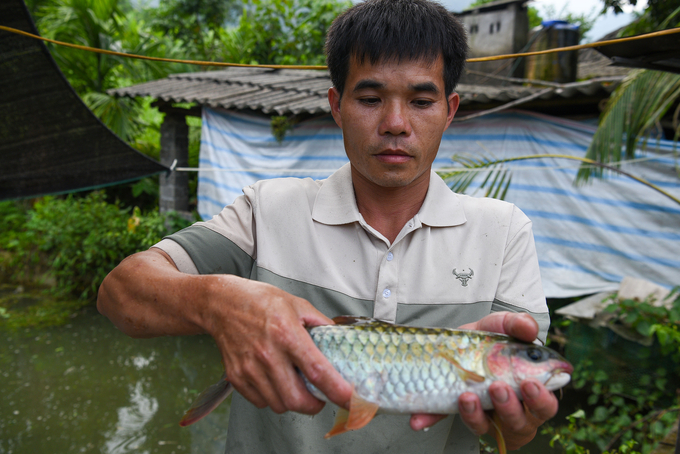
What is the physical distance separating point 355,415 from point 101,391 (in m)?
6.30

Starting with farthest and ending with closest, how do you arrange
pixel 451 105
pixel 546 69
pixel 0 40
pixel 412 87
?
pixel 546 69 → pixel 0 40 → pixel 451 105 → pixel 412 87

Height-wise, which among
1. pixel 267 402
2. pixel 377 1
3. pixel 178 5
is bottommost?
pixel 267 402

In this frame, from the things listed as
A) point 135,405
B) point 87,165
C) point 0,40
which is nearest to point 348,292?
point 0,40

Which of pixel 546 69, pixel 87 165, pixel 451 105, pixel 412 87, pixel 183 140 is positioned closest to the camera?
pixel 412 87

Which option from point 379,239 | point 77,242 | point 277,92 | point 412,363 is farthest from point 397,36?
point 77,242

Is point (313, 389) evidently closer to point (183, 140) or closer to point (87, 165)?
point (87, 165)

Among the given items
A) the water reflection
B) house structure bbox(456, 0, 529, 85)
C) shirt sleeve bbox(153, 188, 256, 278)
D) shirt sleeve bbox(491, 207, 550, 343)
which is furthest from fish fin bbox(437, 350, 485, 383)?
house structure bbox(456, 0, 529, 85)

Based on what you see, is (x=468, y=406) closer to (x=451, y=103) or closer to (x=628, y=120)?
(x=451, y=103)

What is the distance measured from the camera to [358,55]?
180cm

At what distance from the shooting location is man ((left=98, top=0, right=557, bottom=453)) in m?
1.73

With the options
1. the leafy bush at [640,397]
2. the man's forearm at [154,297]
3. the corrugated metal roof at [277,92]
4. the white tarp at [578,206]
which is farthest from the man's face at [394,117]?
the corrugated metal roof at [277,92]

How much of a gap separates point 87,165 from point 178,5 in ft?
45.1

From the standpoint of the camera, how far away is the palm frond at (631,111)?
4.09 m

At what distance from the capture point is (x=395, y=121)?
5.62ft
